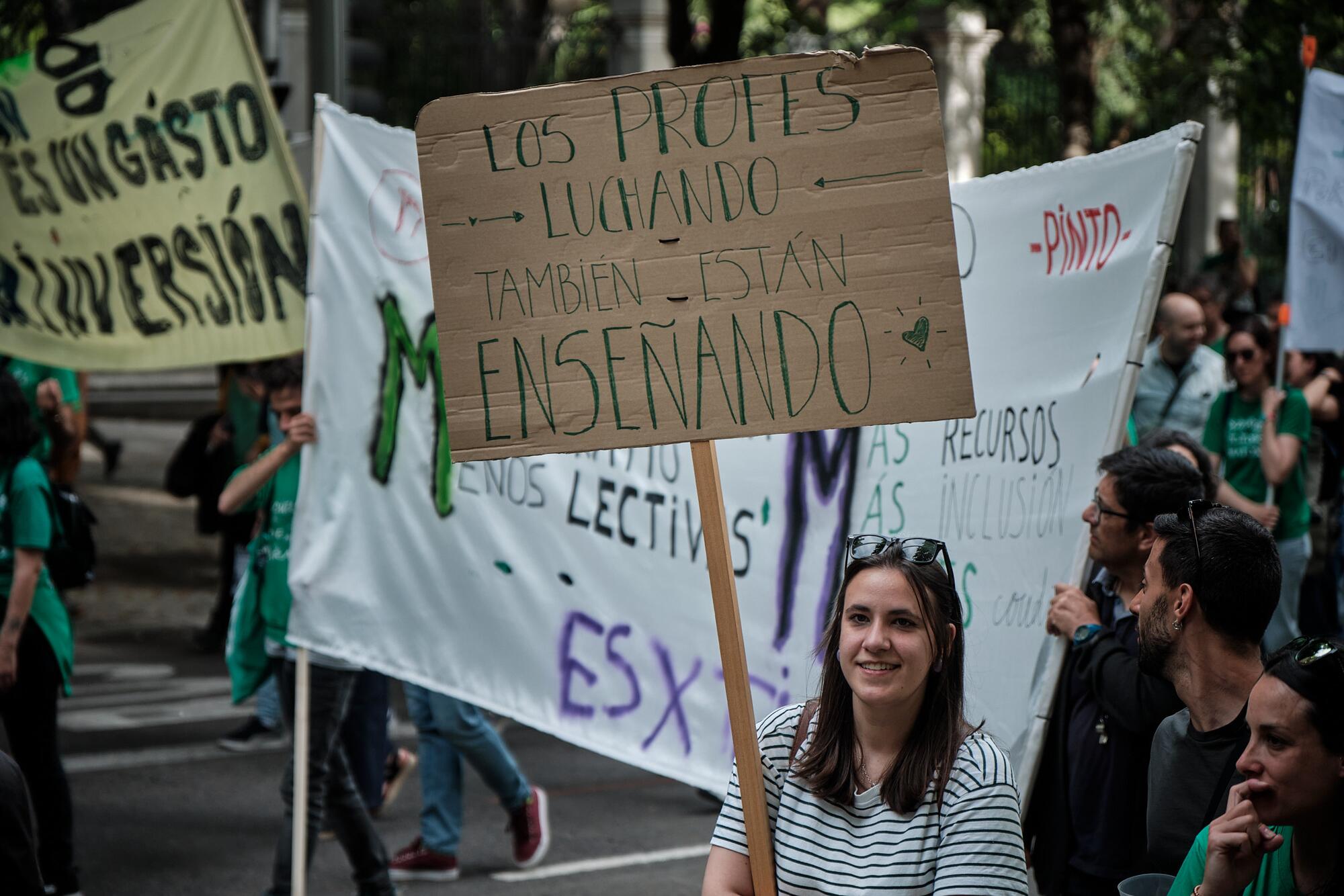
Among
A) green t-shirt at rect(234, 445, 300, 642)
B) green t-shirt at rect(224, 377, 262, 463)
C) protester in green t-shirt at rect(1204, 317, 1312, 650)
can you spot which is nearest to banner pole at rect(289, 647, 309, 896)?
green t-shirt at rect(234, 445, 300, 642)

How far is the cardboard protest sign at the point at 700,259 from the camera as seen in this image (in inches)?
117

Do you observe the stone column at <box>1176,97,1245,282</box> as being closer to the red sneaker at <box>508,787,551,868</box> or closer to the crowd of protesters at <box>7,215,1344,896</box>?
the red sneaker at <box>508,787,551,868</box>

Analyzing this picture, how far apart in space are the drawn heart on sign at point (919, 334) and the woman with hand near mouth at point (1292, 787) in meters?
0.91

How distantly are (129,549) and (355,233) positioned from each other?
8376 millimetres

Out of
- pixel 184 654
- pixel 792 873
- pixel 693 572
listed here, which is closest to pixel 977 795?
pixel 792 873

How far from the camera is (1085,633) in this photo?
3.36 meters

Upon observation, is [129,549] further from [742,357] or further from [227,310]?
[742,357]

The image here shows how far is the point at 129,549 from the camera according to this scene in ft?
41.8

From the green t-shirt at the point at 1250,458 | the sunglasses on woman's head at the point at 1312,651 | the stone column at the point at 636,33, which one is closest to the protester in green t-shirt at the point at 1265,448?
the green t-shirt at the point at 1250,458

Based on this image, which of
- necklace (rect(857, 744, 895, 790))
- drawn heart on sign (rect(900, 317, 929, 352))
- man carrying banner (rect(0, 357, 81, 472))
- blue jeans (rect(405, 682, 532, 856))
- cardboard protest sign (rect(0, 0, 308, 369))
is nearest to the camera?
necklace (rect(857, 744, 895, 790))

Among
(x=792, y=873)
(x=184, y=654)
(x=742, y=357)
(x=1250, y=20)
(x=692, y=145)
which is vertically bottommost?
(x=184, y=654)

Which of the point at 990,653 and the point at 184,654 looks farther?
the point at 184,654

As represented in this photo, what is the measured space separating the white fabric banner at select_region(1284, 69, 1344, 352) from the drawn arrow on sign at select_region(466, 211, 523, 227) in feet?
11.4

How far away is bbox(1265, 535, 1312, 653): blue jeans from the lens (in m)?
7.10
